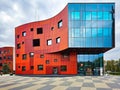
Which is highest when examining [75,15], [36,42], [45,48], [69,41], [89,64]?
[75,15]

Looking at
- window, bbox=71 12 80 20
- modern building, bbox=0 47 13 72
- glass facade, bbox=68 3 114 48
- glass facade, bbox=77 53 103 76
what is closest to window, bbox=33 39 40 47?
glass facade, bbox=77 53 103 76

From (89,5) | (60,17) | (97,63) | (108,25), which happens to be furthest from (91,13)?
(97,63)

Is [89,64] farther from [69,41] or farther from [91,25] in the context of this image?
[91,25]

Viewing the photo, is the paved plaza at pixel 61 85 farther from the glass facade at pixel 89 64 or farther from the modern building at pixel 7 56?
the modern building at pixel 7 56

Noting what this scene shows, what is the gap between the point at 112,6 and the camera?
1494 inches

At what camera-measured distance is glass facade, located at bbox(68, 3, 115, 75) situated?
37.5 m

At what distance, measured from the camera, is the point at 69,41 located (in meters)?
38.1

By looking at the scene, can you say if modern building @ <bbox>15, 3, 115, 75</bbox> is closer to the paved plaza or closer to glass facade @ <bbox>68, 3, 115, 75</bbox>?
glass facade @ <bbox>68, 3, 115, 75</bbox>

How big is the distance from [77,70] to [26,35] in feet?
63.2

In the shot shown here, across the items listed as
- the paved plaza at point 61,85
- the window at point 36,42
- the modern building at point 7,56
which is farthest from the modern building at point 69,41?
the modern building at point 7,56

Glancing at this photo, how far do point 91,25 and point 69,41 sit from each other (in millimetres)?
6243

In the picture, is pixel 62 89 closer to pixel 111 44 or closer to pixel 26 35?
pixel 111 44

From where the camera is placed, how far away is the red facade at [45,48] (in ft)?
140

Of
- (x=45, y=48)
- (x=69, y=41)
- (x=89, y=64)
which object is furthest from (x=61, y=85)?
(x=45, y=48)
